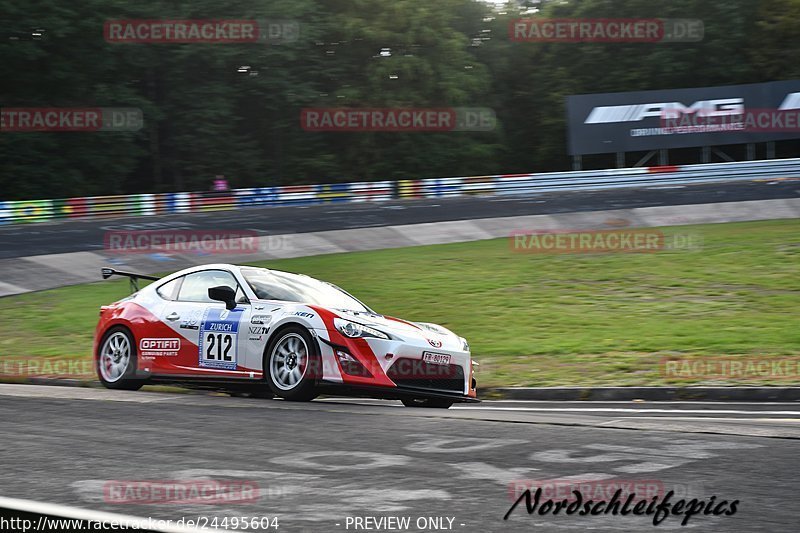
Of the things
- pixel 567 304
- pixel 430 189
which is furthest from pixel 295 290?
pixel 430 189

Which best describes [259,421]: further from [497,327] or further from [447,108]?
[447,108]

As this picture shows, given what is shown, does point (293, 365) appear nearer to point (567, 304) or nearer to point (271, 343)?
point (271, 343)

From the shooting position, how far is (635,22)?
180ft

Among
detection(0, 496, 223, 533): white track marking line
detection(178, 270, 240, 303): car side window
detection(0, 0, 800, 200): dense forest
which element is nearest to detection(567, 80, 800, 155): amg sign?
detection(0, 0, 800, 200): dense forest

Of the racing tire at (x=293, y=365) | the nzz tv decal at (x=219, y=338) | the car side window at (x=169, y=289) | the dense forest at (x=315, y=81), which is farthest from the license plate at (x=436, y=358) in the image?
the dense forest at (x=315, y=81)

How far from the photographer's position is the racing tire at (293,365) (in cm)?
1002

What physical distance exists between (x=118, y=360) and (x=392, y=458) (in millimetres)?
5899

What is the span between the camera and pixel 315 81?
5222 centimetres

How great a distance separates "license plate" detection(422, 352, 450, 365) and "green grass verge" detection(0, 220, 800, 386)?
86.1 inches

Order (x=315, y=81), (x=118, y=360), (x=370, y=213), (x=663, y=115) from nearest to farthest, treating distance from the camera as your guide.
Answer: (x=118, y=360), (x=370, y=213), (x=663, y=115), (x=315, y=81)

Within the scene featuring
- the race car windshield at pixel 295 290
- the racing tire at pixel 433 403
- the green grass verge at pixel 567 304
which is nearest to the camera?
the race car windshield at pixel 295 290

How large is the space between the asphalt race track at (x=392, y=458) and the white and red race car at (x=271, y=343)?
392 mm

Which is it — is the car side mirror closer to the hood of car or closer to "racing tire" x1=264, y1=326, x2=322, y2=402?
"racing tire" x1=264, y1=326, x2=322, y2=402

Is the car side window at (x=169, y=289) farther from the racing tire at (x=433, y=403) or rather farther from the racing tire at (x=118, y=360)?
the racing tire at (x=433, y=403)
